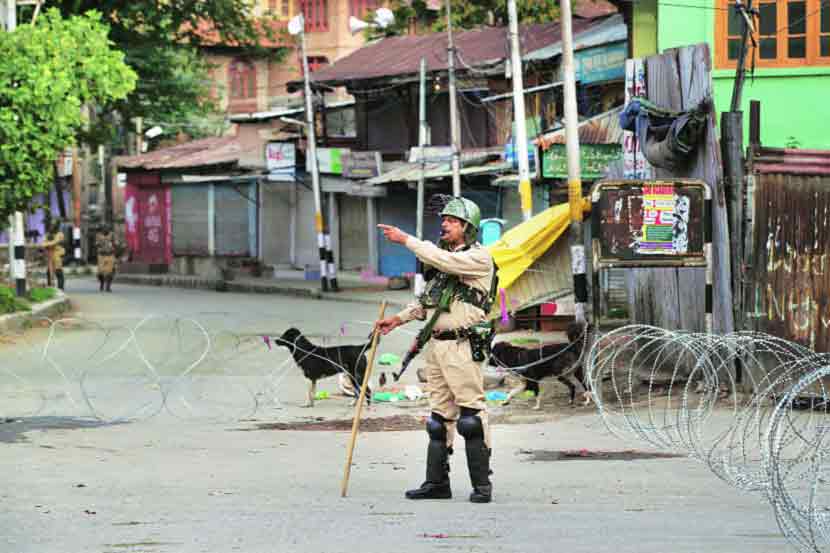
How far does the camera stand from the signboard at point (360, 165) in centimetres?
4144

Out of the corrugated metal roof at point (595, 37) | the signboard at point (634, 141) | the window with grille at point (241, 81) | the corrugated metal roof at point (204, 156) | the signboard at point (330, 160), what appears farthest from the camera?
the window with grille at point (241, 81)

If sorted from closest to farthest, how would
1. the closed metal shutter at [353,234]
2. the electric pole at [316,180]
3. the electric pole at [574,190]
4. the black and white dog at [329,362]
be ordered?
the black and white dog at [329,362], the electric pole at [574,190], the electric pole at [316,180], the closed metal shutter at [353,234]

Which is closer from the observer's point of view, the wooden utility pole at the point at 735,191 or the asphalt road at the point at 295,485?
the asphalt road at the point at 295,485

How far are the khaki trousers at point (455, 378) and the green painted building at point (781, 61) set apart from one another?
14.8 meters

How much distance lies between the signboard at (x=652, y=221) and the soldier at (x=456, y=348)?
5.42m

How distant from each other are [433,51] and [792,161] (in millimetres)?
28166

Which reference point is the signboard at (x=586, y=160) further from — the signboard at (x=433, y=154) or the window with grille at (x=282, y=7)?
the window with grille at (x=282, y=7)

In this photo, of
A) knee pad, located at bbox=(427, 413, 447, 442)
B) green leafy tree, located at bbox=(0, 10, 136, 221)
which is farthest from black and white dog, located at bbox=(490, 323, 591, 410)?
green leafy tree, located at bbox=(0, 10, 136, 221)

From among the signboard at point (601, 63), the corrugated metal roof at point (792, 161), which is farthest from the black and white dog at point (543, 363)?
the signboard at point (601, 63)

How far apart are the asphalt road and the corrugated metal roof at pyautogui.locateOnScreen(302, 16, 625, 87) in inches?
807

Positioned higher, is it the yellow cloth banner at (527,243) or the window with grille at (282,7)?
the window with grille at (282,7)

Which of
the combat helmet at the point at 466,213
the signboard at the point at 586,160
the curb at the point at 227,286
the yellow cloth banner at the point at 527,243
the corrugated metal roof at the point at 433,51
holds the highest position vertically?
the corrugated metal roof at the point at 433,51

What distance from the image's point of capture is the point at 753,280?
47.3 ft

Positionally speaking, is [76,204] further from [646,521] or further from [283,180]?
[646,521]
